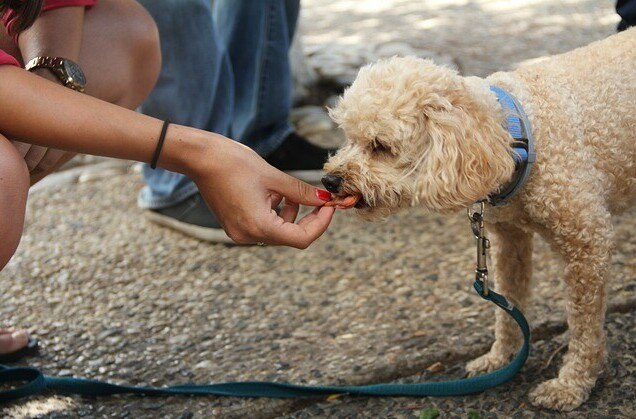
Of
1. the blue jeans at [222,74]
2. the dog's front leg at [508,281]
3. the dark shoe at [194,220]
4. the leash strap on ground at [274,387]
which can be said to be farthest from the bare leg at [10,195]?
the blue jeans at [222,74]

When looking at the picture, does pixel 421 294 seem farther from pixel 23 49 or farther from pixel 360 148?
pixel 23 49

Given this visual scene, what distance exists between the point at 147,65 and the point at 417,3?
631cm

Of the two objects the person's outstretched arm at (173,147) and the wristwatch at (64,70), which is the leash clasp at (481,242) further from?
the wristwatch at (64,70)

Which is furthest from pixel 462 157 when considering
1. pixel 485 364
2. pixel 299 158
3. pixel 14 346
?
pixel 299 158

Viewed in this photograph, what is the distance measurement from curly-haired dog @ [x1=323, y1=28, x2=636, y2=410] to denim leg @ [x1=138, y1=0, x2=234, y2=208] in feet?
4.45

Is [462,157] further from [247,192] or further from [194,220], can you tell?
[194,220]

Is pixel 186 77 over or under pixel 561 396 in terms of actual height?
over

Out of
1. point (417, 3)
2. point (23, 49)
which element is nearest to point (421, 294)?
point (23, 49)

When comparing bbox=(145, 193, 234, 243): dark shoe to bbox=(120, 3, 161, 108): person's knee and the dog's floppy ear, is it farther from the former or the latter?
the dog's floppy ear

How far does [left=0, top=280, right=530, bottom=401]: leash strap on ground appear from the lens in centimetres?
219

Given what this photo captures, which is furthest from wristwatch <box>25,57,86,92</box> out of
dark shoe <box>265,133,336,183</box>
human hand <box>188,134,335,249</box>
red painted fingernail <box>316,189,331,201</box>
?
dark shoe <box>265,133,336,183</box>

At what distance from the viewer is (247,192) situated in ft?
6.01

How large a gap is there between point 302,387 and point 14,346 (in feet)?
3.46

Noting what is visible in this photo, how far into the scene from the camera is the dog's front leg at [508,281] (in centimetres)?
238
